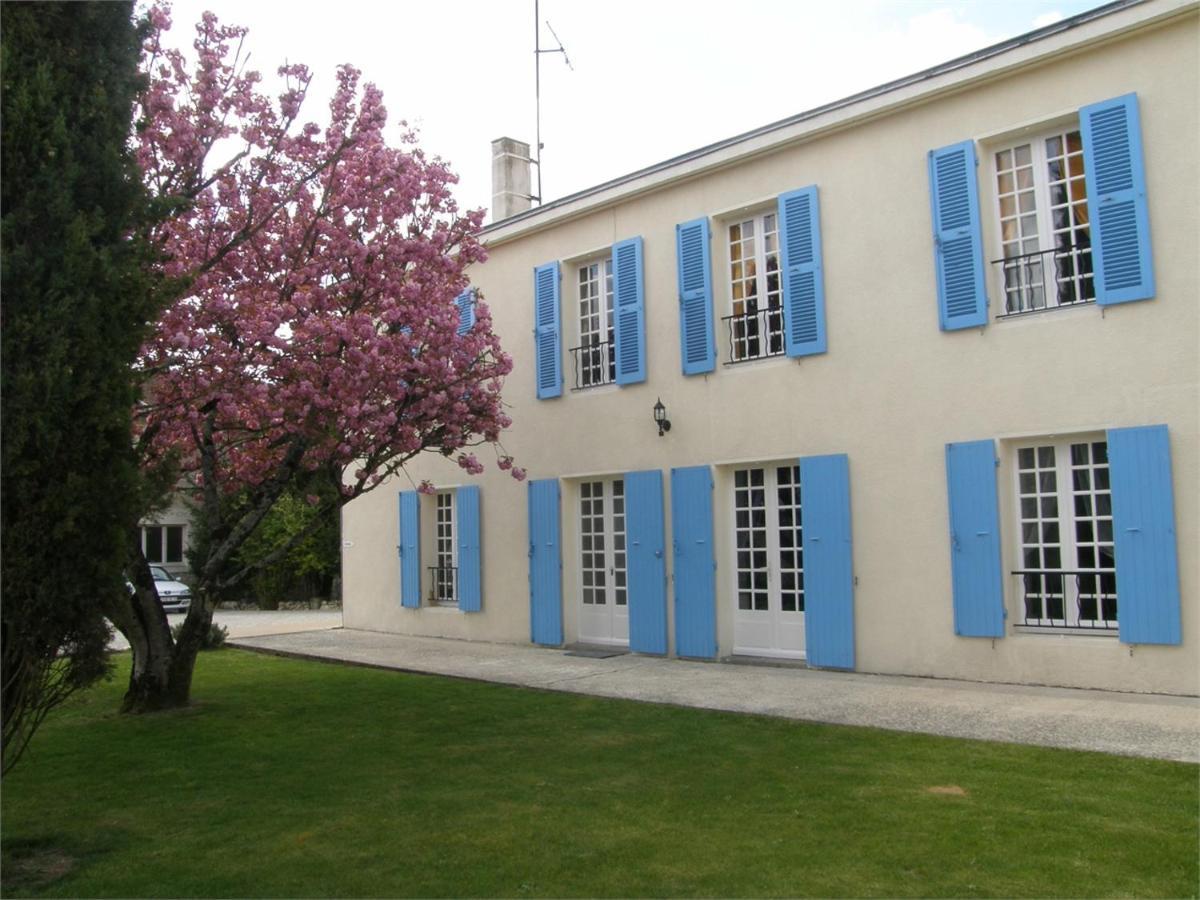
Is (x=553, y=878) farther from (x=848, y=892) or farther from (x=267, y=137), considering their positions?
(x=267, y=137)

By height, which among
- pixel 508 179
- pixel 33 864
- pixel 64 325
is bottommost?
pixel 33 864

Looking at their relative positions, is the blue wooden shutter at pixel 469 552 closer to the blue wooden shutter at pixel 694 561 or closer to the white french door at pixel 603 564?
the white french door at pixel 603 564

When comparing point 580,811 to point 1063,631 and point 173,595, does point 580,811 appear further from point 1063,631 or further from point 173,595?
point 173,595

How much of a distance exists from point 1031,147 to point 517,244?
6738 mm

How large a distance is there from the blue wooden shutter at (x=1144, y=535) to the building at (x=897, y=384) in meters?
0.02

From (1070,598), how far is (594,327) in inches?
254

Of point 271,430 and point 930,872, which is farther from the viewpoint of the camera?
point 271,430

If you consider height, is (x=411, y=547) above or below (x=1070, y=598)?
above

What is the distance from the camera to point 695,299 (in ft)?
37.6

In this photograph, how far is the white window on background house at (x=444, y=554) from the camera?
14844 millimetres

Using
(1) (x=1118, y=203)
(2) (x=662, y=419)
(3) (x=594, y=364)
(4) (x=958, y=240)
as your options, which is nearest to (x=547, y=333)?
(3) (x=594, y=364)

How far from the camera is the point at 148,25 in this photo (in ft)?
16.8

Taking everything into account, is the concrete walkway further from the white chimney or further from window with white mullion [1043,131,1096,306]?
the white chimney

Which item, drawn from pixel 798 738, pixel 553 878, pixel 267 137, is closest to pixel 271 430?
pixel 267 137
